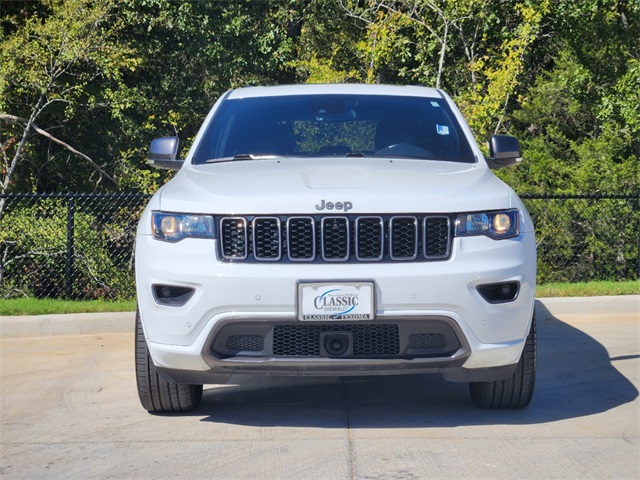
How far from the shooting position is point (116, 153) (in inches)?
858

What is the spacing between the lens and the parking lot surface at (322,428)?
4.98 metres

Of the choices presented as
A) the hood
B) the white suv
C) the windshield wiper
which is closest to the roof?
the windshield wiper

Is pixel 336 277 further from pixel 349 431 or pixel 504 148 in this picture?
pixel 504 148

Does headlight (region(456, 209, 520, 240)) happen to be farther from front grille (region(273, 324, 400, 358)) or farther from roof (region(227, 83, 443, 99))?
roof (region(227, 83, 443, 99))

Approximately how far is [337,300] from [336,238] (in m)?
0.33

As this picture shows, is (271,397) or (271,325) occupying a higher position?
(271,325)

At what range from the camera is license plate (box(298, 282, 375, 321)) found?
521cm

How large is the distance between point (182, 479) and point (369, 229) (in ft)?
4.95

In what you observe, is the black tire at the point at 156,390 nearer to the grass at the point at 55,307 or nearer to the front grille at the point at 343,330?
the front grille at the point at 343,330

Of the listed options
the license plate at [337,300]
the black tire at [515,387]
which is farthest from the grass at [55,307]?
the license plate at [337,300]

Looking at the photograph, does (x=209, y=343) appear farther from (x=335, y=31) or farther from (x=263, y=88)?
(x=335, y=31)

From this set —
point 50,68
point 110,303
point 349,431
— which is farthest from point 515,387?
point 50,68

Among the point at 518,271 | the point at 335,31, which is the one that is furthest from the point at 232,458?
the point at 335,31

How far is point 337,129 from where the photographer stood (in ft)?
23.1
